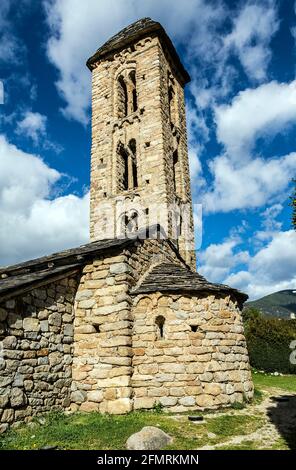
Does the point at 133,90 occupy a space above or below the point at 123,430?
above

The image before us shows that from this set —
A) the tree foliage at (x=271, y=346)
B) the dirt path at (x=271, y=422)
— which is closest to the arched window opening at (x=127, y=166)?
the tree foliage at (x=271, y=346)

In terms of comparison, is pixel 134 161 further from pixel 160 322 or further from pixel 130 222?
pixel 160 322

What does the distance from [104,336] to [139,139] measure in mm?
10356

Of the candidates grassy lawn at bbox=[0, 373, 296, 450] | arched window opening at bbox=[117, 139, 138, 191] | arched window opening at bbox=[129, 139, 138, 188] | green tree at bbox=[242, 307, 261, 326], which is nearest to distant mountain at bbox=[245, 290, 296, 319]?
green tree at bbox=[242, 307, 261, 326]

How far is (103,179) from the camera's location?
16000 millimetres

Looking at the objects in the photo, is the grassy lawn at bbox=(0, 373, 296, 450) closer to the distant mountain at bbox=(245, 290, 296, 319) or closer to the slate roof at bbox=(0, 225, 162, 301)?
the slate roof at bbox=(0, 225, 162, 301)

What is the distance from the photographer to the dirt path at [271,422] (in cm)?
529

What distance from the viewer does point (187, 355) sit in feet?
24.6

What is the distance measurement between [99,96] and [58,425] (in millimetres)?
15640

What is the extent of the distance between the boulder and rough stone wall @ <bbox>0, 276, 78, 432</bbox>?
88.0 inches

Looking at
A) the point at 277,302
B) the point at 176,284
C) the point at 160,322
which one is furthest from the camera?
the point at 277,302

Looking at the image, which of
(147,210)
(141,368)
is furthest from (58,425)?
(147,210)

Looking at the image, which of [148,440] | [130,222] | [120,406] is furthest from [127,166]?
[148,440]

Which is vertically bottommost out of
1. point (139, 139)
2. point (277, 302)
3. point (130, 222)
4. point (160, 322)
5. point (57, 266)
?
point (160, 322)
